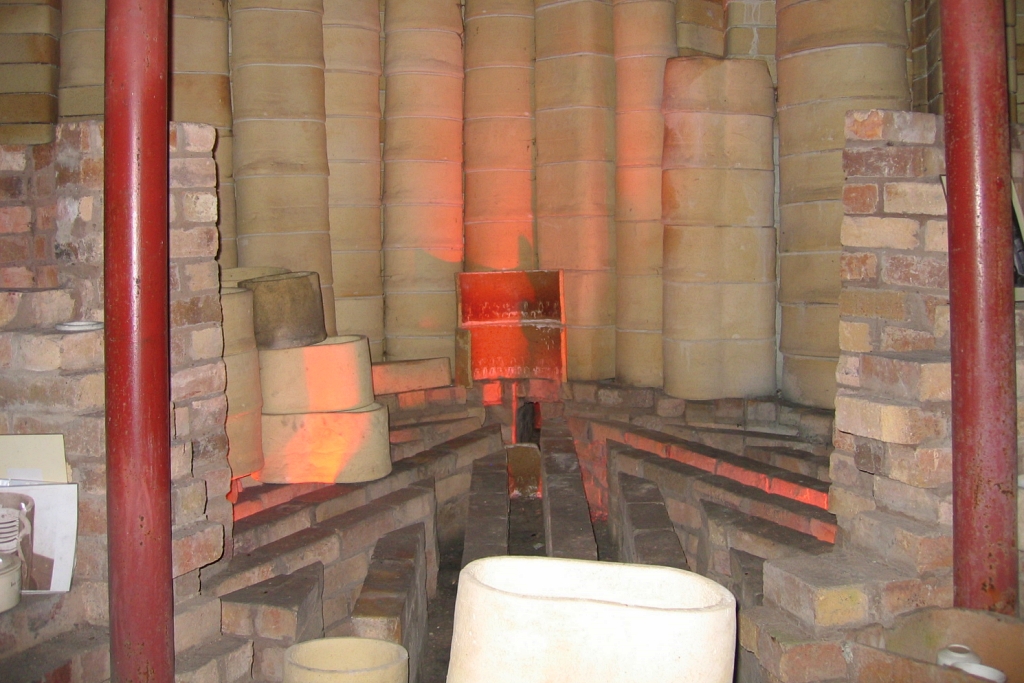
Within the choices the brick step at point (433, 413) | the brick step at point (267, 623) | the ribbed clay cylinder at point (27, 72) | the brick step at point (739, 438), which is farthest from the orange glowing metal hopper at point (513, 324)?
the brick step at point (267, 623)

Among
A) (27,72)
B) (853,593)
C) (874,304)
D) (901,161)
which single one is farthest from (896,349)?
(27,72)

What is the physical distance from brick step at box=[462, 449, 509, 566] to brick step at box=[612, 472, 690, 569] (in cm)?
75

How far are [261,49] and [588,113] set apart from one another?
2.75m

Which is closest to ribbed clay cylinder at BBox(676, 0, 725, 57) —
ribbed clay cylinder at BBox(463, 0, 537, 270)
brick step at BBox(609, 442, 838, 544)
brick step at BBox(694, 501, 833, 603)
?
ribbed clay cylinder at BBox(463, 0, 537, 270)

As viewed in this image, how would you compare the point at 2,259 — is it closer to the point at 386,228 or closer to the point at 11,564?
the point at 11,564

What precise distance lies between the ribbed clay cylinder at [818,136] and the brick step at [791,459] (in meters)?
0.99

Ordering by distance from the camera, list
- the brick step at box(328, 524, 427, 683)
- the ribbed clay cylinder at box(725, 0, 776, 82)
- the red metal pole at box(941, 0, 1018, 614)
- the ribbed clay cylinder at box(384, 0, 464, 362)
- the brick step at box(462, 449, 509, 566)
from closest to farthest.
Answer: the red metal pole at box(941, 0, 1018, 614), the brick step at box(328, 524, 427, 683), the brick step at box(462, 449, 509, 566), the ribbed clay cylinder at box(725, 0, 776, 82), the ribbed clay cylinder at box(384, 0, 464, 362)

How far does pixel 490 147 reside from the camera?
8.34 meters

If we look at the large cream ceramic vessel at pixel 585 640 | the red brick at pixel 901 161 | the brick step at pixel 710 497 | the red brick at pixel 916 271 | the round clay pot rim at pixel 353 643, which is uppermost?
the red brick at pixel 901 161

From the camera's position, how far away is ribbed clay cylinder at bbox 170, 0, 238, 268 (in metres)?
7.61

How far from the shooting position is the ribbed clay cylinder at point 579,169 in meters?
7.99

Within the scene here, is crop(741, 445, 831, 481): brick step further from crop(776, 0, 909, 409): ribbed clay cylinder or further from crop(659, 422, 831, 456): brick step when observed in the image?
crop(776, 0, 909, 409): ribbed clay cylinder

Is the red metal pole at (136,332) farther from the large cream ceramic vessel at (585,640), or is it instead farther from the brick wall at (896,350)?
the brick wall at (896,350)

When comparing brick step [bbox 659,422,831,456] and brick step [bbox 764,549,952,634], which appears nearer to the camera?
brick step [bbox 764,549,952,634]
